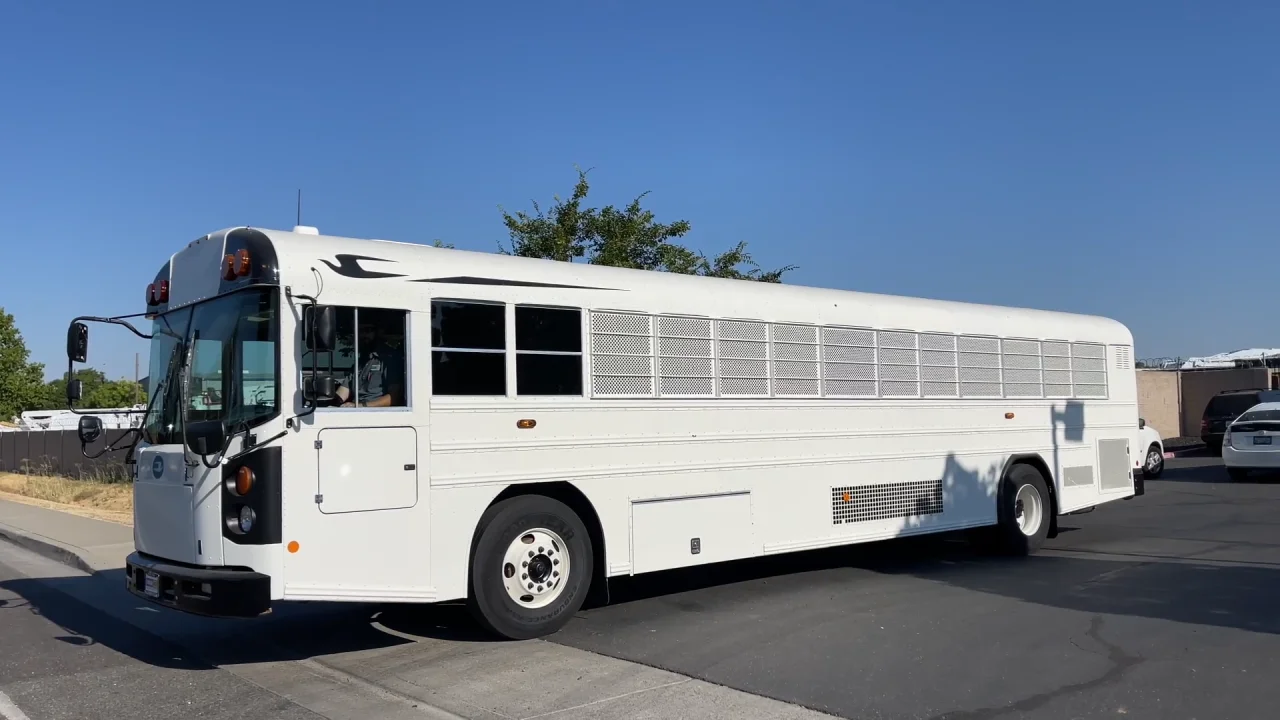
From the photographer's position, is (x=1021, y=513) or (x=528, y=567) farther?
(x=1021, y=513)

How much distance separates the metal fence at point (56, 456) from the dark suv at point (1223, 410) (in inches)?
1066

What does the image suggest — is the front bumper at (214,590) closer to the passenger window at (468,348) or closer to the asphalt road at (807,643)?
the asphalt road at (807,643)

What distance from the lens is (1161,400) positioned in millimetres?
31094

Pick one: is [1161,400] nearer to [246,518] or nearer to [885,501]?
[885,501]

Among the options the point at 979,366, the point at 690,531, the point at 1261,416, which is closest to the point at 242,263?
the point at 690,531

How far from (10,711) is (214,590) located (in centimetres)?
142

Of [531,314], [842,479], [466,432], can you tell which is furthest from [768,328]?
[466,432]

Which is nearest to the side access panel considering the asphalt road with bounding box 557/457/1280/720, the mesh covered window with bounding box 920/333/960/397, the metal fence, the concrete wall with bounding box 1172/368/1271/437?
the asphalt road with bounding box 557/457/1280/720

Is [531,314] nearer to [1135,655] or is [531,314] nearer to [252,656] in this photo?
[252,656]

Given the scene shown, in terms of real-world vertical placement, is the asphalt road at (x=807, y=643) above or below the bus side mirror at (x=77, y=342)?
below

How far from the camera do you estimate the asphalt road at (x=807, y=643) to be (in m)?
6.01

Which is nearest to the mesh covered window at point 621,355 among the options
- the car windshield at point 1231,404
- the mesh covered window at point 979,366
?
the mesh covered window at point 979,366

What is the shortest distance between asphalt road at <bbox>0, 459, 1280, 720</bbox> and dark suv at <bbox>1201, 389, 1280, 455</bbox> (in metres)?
15.4

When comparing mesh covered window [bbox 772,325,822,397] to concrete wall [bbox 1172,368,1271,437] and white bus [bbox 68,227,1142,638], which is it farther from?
concrete wall [bbox 1172,368,1271,437]
